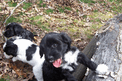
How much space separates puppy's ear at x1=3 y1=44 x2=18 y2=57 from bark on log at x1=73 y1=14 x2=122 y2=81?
98.4 inches

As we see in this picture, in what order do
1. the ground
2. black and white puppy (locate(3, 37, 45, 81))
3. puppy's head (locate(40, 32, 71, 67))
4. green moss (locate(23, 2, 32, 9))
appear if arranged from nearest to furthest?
1. puppy's head (locate(40, 32, 71, 67))
2. black and white puppy (locate(3, 37, 45, 81))
3. the ground
4. green moss (locate(23, 2, 32, 9))

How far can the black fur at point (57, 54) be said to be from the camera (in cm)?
251

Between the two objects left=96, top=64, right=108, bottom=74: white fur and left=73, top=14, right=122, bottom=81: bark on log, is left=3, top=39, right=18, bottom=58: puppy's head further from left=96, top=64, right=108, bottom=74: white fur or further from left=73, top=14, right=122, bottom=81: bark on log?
left=96, top=64, right=108, bottom=74: white fur

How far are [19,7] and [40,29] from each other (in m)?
2.27

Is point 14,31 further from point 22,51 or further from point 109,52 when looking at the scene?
point 109,52

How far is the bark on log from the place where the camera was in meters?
2.74

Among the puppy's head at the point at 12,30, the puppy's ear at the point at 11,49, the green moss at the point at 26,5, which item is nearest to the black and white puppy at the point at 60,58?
the puppy's ear at the point at 11,49

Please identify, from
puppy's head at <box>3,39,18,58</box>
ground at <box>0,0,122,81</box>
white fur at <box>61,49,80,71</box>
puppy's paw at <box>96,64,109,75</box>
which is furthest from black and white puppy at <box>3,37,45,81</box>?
puppy's paw at <box>96,64,109,75</box>

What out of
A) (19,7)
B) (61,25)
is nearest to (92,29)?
(61,25)

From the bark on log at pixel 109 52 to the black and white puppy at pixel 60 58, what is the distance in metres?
0.20

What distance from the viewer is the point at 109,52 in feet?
10.5

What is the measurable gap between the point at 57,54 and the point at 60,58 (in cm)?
22

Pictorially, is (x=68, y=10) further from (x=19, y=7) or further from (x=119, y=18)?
(x=119, y=18)

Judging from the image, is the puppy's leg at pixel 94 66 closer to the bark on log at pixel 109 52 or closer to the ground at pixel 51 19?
the bark on log at pixel 109 52
